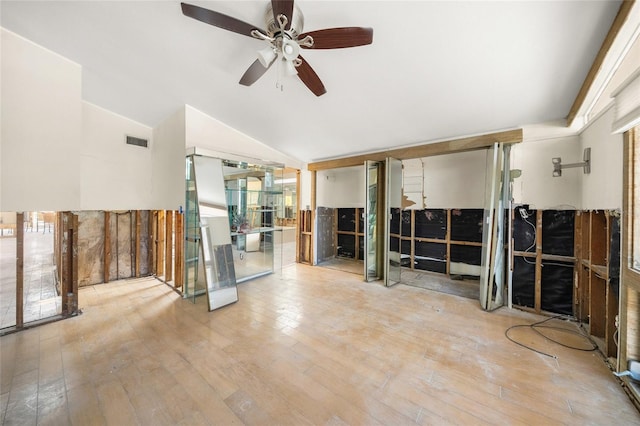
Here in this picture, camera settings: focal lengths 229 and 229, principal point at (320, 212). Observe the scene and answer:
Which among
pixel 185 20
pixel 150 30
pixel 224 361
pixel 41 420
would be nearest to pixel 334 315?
pixel 224 361

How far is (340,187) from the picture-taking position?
6.04 m

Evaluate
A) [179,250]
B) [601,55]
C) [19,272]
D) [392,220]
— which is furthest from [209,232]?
[601,55]

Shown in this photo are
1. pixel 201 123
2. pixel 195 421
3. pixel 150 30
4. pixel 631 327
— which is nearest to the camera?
pixel 195 421

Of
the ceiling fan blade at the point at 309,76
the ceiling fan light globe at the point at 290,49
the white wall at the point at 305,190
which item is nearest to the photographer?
the ceiling fan light globe at the point at 290,49

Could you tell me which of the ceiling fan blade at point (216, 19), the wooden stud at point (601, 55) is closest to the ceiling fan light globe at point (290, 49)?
the ceiling fan blade at point (216, 19)

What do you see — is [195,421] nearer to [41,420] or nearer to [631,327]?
[41,420]

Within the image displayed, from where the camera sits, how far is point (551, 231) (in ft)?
9.91

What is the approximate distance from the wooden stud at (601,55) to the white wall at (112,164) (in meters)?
5.85

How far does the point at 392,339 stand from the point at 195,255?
9.53 feet

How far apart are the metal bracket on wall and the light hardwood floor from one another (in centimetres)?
191

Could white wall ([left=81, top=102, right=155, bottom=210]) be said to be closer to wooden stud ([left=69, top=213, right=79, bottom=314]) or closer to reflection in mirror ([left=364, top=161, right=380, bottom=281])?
wooden stud ([left=69, top=213, right=79, bottom=314])

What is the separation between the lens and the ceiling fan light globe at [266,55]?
1.77 metres

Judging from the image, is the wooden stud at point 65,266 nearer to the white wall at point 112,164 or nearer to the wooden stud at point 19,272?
the wooden stud at point 19,272

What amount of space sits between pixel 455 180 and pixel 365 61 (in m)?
3.28
